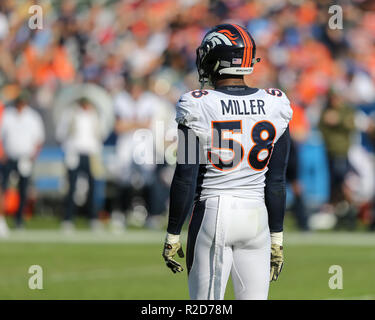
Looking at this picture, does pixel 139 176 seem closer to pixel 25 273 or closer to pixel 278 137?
pixel 25 273

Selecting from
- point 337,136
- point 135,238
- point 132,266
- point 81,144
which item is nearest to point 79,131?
point 81,144

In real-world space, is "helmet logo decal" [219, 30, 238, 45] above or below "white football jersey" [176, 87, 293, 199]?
above

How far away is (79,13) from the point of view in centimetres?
1939

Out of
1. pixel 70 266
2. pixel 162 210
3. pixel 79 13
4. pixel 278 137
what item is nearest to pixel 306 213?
pixel 162 210

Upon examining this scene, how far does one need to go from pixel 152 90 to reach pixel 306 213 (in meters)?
4.24

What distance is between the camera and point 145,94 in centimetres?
1644

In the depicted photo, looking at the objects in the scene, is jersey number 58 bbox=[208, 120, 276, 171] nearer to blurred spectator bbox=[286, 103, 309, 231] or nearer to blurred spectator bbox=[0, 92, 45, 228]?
blurred spectator bbox=[286, 103, 309, 231]

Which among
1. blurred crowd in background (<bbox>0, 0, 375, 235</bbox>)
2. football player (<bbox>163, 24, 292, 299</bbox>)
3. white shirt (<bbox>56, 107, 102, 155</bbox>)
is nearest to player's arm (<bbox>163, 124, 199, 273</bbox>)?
football player (<bbox>163, 24, 292, 299</bbox>)

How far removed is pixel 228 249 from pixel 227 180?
1.06 feet

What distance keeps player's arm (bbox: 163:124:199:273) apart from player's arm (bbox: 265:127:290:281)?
40 cm

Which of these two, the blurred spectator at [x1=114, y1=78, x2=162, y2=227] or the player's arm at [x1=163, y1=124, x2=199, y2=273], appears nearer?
the player's arm at [x1=163, y1=124, x2=199, y2=273]

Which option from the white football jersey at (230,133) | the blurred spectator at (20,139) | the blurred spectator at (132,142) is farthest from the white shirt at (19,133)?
the white football jersey at (230,133)

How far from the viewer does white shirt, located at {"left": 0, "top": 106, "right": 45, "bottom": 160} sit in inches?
593

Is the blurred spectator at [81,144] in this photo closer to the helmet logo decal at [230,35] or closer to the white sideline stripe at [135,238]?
the white sideline stripe at [135,238]
